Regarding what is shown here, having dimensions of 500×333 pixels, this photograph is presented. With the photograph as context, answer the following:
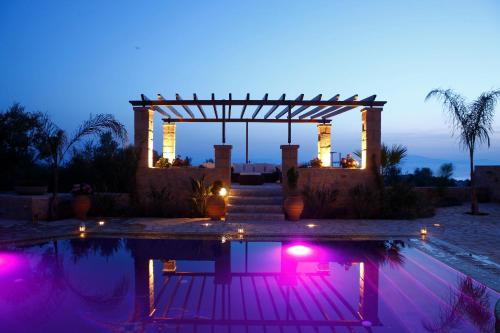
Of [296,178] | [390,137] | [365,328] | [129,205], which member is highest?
[390,137]

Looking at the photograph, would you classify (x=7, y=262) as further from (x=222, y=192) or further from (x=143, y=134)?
(x=143, y=134)

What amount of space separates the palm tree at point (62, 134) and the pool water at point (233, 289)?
13.2 feet

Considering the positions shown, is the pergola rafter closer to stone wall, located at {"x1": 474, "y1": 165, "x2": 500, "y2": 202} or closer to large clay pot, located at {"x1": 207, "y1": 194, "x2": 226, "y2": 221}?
large clay pot, located at {"x1": 207, "y1": 194, "x2": 226, "y2": 221}

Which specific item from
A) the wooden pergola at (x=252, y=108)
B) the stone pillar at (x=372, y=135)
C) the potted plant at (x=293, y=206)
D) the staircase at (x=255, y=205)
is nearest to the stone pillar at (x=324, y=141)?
the wooden pergola at (x=252, y=108)

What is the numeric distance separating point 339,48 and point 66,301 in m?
13.9

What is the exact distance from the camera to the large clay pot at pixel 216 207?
33.0 ft

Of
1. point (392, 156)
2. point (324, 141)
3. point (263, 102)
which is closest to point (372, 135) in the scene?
point (392, 156)

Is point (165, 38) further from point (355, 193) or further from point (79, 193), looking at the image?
point (355, 193)

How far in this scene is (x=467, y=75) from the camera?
17.7m

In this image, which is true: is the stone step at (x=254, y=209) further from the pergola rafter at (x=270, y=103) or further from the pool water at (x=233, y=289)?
the pool water at (x=233, y=289)

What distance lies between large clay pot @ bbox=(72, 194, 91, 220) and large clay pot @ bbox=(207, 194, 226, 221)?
3390 millimetres

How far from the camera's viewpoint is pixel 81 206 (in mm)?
10094

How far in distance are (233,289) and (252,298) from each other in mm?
432

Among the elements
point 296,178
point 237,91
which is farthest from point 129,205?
point 237,91
